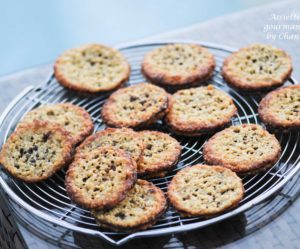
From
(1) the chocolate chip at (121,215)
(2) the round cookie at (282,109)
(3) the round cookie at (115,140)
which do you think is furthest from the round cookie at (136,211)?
(2) the round cookie at (282,109)

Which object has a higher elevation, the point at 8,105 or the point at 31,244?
the point at 8,105

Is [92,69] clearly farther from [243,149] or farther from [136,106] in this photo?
[243,149]

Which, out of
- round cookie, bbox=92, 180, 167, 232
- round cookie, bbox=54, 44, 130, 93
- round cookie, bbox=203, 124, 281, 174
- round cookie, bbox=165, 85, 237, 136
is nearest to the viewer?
round cookie, bbox=92, 180, 167, 232

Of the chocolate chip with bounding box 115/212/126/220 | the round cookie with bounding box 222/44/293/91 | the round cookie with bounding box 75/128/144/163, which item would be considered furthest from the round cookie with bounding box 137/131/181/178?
the round cookie with bounding box 222/44/293/91

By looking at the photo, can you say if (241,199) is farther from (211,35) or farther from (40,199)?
(211,35)

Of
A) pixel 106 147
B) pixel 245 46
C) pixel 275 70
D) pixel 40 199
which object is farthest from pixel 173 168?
pixel 245 46

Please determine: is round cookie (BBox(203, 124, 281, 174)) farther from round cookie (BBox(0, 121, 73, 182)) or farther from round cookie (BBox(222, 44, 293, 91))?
round cookie (BBox(0, 121, 73, 182))

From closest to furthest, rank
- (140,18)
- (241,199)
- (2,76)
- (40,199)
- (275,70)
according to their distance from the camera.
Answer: (241,199), (40,199), (275,70), (2,76), (140,18)

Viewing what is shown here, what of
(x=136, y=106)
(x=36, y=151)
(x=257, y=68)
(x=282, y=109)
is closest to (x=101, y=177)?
(x=36, y=151)
